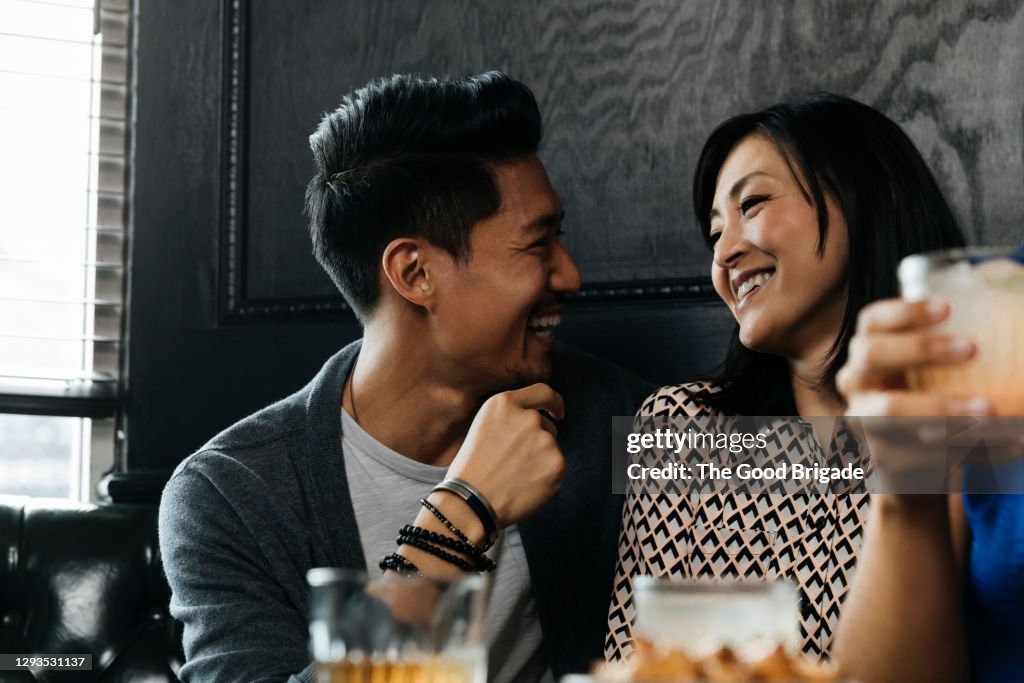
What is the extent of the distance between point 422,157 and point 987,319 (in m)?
Answer: 1.24

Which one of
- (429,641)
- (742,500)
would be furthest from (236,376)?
(429,641)

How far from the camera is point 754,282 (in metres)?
1.59

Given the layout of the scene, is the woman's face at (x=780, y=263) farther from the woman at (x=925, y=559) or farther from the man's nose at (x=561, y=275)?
the woman at (x=925, y=559)

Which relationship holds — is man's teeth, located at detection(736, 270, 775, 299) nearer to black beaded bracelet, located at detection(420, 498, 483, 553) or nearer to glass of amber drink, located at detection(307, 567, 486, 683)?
black beaded bracelet, located at detection(420, 498, 483, 553)

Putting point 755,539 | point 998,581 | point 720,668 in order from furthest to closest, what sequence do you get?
1. point 755,539
2. point 998,581
3. point 720,668

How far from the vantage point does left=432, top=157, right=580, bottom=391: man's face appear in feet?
5.72

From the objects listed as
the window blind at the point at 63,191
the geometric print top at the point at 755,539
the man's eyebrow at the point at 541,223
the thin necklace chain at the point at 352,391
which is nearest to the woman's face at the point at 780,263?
the geometric print top at the point at 755,539

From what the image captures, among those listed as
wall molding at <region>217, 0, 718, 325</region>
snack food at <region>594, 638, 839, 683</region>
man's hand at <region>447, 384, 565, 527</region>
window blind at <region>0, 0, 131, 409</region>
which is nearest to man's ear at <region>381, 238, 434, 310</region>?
man's hand at <region>447, 384, 565, 527</region>

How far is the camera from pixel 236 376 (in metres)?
2.24

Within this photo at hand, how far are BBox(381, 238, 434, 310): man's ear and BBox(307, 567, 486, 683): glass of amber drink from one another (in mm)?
1115

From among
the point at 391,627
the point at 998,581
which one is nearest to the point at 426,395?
the point at 998,581

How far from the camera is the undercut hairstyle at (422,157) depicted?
178 cm

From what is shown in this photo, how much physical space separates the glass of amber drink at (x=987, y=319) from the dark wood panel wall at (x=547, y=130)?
1136 millimetres

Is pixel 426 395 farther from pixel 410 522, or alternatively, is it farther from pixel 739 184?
pixel 739 184
